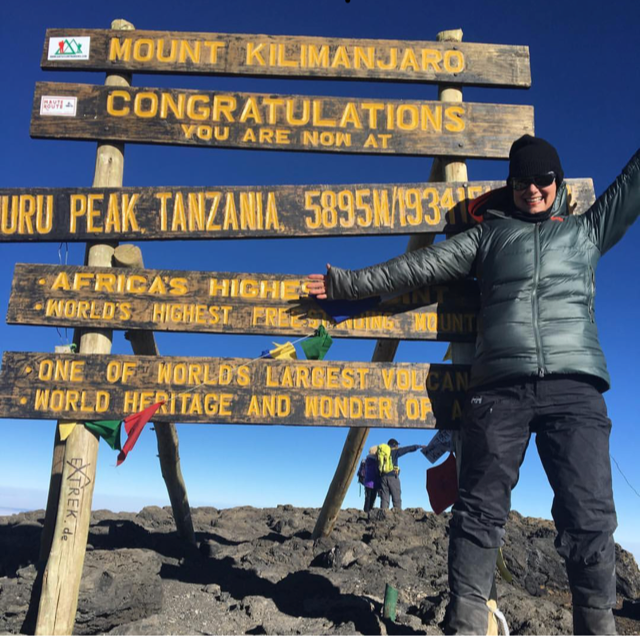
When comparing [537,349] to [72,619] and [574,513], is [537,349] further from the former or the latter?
[72,619]

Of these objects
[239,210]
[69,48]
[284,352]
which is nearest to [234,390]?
[284,352]

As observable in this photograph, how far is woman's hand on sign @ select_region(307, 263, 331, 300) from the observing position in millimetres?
4438

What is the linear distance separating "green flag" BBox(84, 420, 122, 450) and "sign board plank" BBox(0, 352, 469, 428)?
7 cm

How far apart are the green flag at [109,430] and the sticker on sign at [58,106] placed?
2.57 metres

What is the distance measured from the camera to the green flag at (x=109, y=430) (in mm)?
4453

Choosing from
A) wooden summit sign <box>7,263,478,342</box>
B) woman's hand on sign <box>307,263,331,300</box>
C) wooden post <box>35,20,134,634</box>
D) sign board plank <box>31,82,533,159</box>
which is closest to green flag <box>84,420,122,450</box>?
wooden post <box>35,20,134,634</box>

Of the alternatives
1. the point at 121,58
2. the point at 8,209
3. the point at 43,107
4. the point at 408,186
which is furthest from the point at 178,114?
the point at 408,186

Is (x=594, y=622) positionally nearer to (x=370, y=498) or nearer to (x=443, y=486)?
(x=443, y=486)

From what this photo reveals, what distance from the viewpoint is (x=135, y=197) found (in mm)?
4887

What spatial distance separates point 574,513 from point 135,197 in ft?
12.7

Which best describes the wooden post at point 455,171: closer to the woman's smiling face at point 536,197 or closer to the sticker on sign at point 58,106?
the woman's smiling face at point 536,197

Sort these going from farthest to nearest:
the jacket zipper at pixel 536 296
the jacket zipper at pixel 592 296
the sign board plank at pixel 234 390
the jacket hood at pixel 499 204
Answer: the sign board plank at pixel 234 390
the jacket hood at pixel 499 204
the jacket zipper at pixel 592 296
the jacket zipper at pixel 536 296

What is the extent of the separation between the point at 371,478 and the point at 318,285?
8849 mm

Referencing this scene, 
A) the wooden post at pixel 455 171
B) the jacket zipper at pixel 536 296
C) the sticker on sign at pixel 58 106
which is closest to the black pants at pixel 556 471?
the jacket zipper at pixel 536 296
